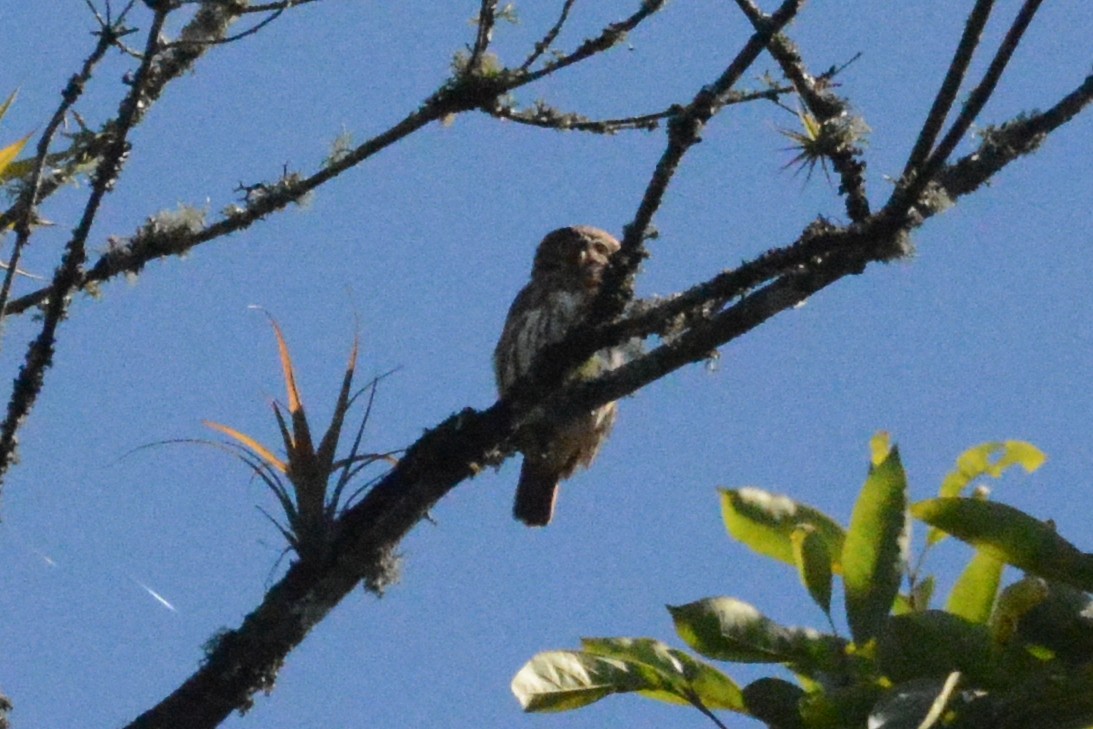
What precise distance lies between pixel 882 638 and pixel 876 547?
6.7 inches

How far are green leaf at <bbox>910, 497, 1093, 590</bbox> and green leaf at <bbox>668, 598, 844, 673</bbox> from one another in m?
0.22

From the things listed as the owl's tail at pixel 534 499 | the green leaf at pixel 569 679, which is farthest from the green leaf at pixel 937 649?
the owl's tail at pixel 534 499

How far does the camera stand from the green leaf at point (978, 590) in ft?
7.65

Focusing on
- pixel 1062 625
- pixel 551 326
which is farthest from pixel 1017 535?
pixel 551 326

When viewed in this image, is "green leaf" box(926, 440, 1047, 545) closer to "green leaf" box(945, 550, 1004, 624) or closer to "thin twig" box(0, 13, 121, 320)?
"green leaf" box(945, 550, 1004, 624)

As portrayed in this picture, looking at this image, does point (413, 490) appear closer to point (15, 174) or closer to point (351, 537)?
point (351, 537)

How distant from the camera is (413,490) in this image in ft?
11.3

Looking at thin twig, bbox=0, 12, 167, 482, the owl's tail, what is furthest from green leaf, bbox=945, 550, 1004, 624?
the owl's tail

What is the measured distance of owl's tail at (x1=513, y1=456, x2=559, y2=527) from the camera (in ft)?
23.6

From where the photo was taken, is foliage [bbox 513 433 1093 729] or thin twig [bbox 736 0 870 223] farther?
thin twig [bbox 736 0 870 223]

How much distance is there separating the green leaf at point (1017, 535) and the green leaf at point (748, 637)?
218 mm

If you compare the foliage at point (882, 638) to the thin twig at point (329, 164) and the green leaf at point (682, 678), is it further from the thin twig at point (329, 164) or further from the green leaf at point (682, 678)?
the thin twig at point (329, 164)

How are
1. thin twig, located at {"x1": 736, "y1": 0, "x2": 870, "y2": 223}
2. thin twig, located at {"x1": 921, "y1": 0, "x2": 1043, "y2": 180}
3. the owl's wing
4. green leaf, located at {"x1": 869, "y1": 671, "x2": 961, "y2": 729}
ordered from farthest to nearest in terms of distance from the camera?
1. the owl's wing
2. thin twig, located at {"x1": 736, "y1": 0, "x2": 870, "y2": 223}
3. thin twig, located at {"x1": 921, "y1": 0, "x2": 1043, "y2": 180}
4. green leaf, located at {"x1": 869, "y1": 671, "x2": 961, "y2": 729}

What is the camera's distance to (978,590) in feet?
7.70
